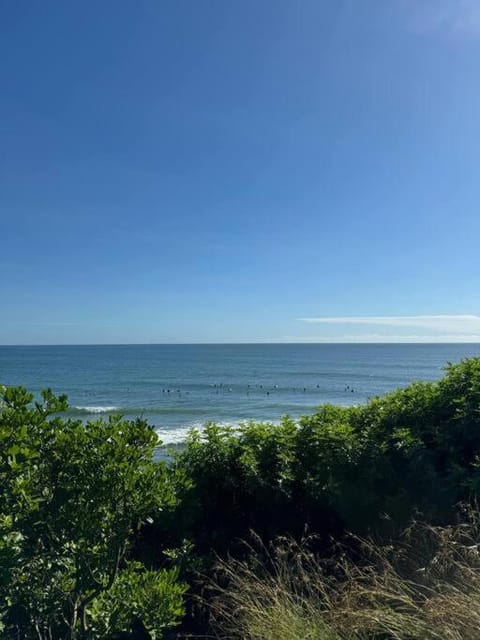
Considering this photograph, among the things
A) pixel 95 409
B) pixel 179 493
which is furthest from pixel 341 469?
pixel 95 409

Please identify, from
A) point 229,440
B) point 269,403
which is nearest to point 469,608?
point 229,440

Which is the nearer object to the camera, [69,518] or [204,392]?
[69,518]

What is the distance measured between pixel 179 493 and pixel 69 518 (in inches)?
62.1

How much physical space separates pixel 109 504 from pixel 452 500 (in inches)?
128

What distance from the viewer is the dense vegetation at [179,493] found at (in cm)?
299

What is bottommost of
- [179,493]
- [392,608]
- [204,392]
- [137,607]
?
[204,392]

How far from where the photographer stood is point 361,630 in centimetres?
270

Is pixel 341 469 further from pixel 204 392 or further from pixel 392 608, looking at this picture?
pixel 204 392

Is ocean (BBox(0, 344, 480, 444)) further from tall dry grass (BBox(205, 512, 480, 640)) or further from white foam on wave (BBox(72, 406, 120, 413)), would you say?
tall dry grass (BBox(205, 512, 480, 640))

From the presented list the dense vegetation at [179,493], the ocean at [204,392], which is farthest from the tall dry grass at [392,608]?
the ocean at [204,392]

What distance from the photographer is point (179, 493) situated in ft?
14.5

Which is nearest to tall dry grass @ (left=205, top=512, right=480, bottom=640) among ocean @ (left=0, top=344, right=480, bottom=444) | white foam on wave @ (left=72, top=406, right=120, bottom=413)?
ocean @ (left=0, top=344, right=480, bottom=444)

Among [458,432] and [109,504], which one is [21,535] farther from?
[458,432]

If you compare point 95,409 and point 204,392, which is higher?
point 95,409
